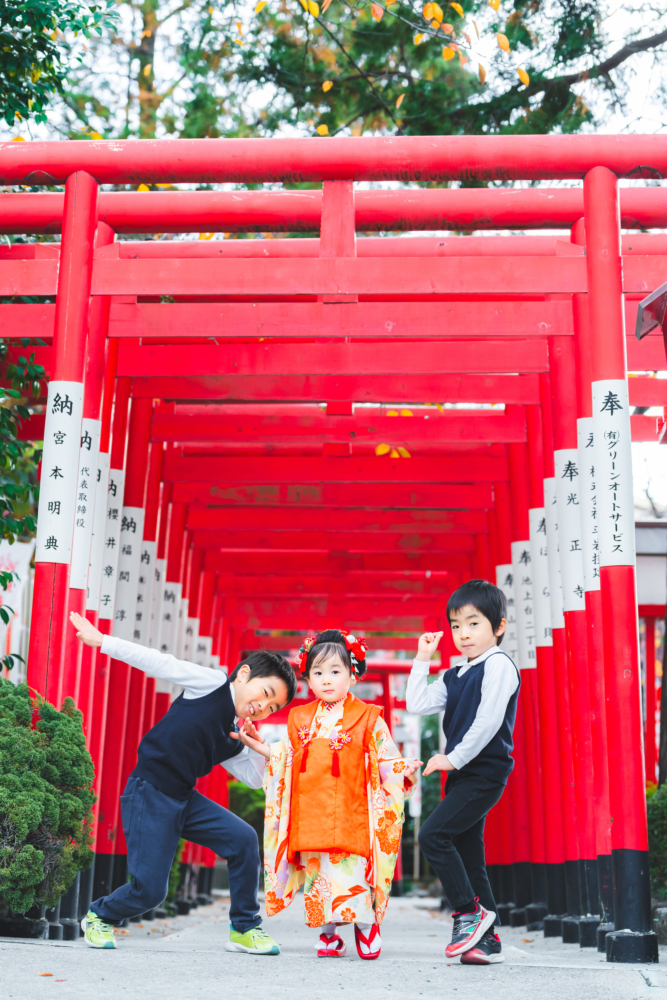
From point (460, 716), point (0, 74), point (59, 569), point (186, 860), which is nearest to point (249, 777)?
point (460, 716)

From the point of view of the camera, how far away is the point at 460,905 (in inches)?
168

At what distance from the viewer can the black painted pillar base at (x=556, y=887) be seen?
7.69 meters

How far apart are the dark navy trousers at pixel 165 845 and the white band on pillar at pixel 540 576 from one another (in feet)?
13.4

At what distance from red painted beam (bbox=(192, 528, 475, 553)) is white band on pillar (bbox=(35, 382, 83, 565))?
592 cm

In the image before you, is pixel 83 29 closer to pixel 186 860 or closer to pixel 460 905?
pixel 460 905

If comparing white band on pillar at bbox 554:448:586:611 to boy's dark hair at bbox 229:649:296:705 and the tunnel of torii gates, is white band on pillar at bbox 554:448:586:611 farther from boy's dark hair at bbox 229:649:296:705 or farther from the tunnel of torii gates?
boy's dark hair at bbox 229:649:296:705

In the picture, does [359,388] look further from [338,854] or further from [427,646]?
[338,854]

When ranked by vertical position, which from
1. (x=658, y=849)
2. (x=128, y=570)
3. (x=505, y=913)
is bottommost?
(x=505, y=913)

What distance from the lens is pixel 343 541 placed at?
11586mm

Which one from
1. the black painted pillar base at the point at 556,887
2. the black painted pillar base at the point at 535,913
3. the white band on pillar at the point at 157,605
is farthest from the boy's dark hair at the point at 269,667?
the white band on pillar at the point at 157,605

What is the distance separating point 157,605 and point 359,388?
10.8ft

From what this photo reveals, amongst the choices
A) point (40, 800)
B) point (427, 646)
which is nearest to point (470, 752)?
point (427, 646)

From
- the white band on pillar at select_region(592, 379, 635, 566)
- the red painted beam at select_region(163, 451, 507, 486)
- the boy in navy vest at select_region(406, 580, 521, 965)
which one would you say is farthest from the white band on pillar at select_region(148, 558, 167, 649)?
the boy in navy vest at select_region(406, 580, 521, 965)

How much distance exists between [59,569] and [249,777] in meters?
1.50
